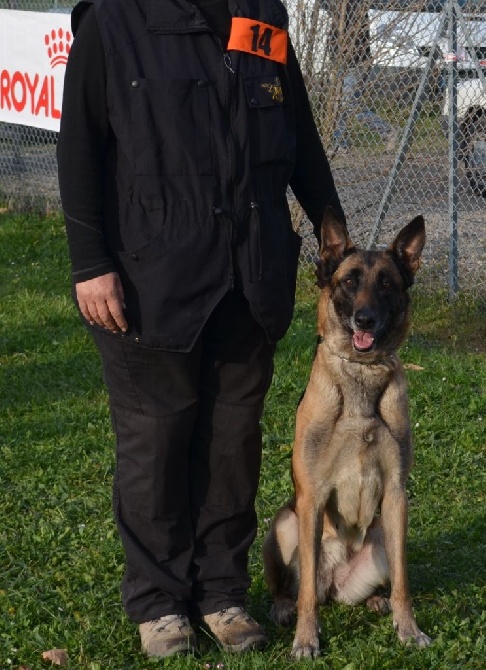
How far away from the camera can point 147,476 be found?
331cm

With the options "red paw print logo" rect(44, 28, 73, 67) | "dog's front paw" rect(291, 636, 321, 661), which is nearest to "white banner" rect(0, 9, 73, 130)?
"red paw print logo" rect(44, 28, 73, 67)

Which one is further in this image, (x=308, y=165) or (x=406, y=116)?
(x=406, y=116)

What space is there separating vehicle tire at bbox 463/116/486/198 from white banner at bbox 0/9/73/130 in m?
3.56

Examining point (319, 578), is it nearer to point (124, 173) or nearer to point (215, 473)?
point (215, 473)

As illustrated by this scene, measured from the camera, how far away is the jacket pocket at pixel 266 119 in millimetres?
3105

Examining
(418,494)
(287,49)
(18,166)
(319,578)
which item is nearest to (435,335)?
(418,494)

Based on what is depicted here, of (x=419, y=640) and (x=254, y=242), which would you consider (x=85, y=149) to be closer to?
(x=254, y=242)

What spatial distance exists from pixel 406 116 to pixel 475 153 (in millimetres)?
530

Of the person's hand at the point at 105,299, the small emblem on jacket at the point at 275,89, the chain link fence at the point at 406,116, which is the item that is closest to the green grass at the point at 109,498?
the chain link fence at the point at 406,116

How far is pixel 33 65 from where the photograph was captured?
9.61m

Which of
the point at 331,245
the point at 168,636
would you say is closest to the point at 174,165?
the point at 331,245

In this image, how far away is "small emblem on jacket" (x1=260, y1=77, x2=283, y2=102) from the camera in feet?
10.3

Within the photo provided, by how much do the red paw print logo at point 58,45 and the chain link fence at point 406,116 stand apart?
221 cm

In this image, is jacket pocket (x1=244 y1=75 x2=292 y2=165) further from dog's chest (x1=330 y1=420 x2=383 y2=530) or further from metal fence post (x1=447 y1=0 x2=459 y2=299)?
metal fence post (x1=447 y1=0 x2=459 y2=299)
